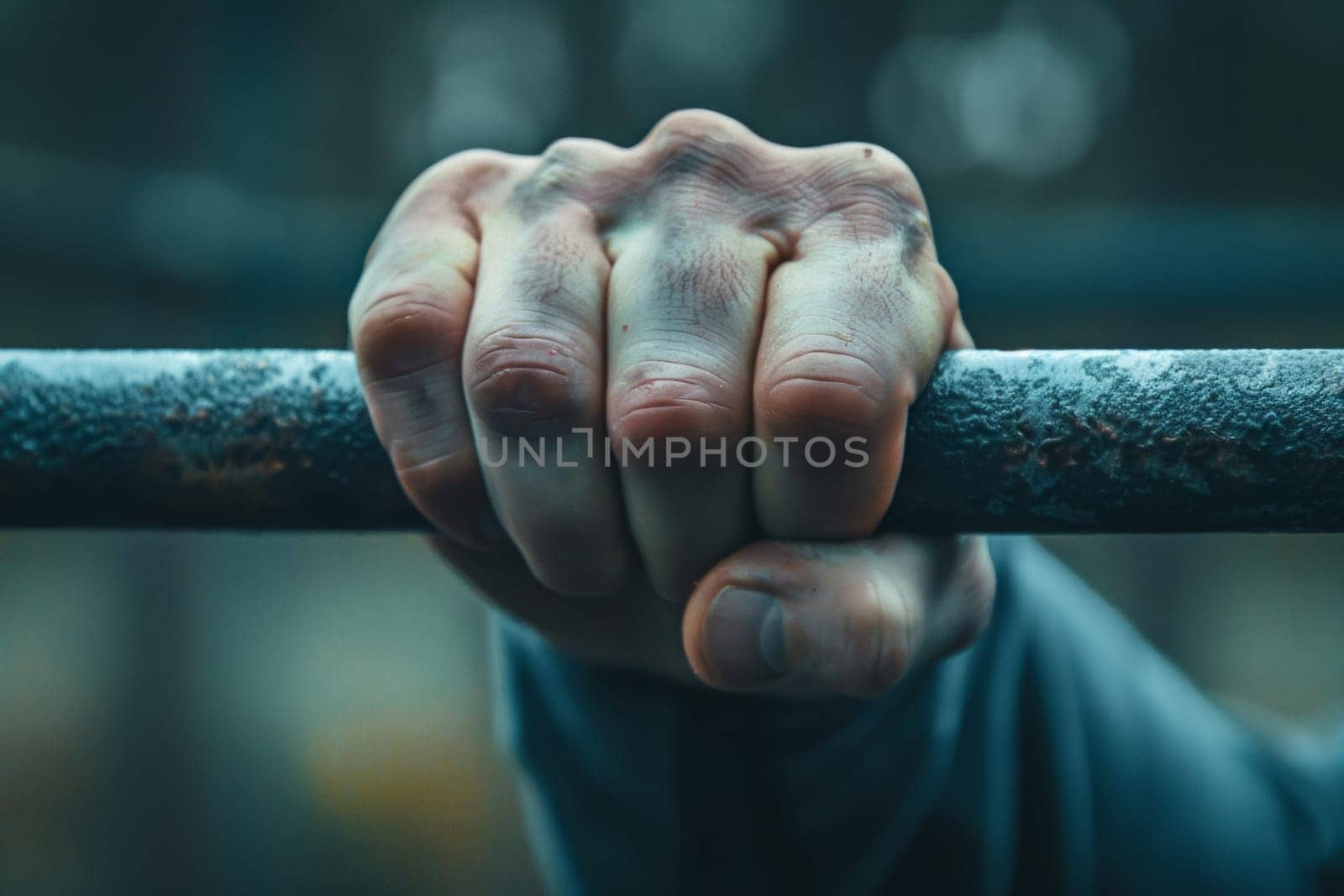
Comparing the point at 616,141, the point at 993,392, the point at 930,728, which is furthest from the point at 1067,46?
the point at 993,392

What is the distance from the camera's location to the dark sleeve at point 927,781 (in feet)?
1.91

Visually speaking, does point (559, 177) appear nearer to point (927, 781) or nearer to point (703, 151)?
point (703, 151)

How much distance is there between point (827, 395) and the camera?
313mm

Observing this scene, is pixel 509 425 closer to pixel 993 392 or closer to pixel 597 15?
pixel 993 392

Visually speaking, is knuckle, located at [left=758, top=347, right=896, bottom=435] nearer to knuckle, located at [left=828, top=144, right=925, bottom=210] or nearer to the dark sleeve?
knuckle, located at [left=828, top=144, right=925, bottom=210]

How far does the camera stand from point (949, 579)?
399 millimetres

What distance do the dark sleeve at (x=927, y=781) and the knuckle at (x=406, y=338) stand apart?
26 centimetres

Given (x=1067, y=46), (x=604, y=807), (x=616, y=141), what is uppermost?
(x=1067, y=46)

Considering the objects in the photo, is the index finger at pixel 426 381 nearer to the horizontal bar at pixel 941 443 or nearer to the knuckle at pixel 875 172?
the horizontal bar at pixel 941 443

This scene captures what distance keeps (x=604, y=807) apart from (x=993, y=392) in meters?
0.43

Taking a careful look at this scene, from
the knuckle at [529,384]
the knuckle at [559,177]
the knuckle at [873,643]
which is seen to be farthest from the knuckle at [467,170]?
the knuckle at [873,643]

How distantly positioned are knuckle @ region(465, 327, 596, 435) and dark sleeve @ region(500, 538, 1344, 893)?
264 millimetres

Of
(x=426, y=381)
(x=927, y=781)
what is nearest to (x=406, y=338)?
(x=426, y=381)

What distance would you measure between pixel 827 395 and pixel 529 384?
0.32ft
